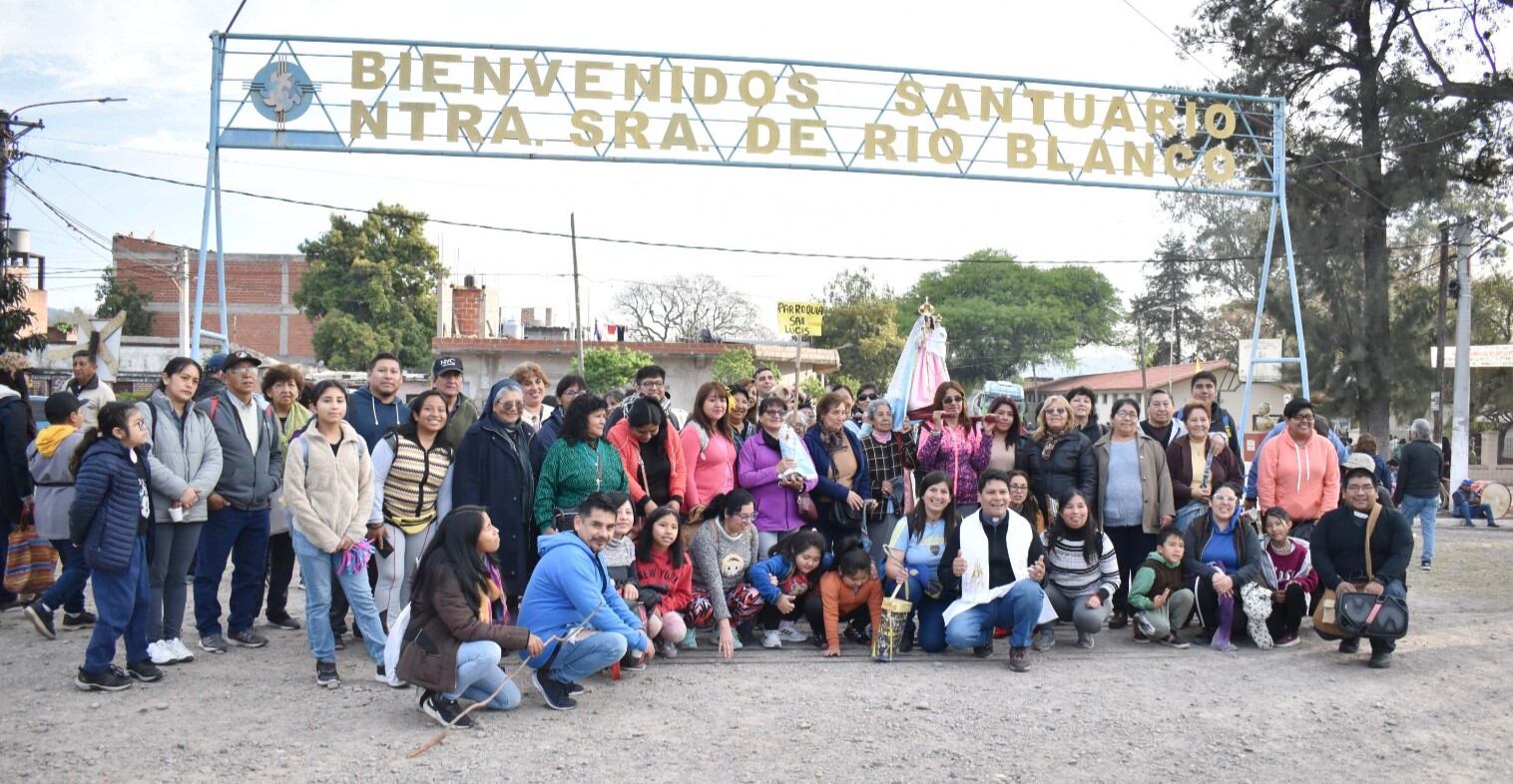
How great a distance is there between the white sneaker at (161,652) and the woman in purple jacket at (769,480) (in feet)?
11.9

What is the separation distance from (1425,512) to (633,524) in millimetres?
10429

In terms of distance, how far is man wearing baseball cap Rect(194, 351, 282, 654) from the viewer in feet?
22.6

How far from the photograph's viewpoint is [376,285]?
140ft

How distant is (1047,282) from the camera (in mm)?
67875

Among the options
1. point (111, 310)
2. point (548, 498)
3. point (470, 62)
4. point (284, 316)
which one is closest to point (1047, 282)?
point (284, 316)

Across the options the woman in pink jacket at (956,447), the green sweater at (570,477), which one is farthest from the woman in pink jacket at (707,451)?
the woman in pink jacket at (956,447)

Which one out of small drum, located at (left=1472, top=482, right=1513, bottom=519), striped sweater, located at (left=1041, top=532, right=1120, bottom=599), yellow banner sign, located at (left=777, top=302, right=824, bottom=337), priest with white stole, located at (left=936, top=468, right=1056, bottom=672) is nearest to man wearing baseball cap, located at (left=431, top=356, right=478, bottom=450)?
priest with white stole, located at (left=936, top=468, right=1056, bottom=672)

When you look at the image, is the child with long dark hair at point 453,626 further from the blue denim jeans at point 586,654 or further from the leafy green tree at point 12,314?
the leafy green tree at point 12,314

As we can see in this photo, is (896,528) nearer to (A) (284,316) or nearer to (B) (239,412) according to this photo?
(B) (239,412)

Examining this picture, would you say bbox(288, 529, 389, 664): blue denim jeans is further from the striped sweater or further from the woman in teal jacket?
the striped sweater

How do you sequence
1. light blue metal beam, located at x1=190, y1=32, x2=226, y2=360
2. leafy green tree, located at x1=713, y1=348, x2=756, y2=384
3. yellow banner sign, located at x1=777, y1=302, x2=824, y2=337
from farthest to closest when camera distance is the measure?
leafy green tree, located at x1=713, y1=348, x2=756, y2=384
yellow banner sign, located at x1=777, y1=302, x2=824, y2=337
light blue metal beam, located at x1=190, y1=32, x2=226, y2=360

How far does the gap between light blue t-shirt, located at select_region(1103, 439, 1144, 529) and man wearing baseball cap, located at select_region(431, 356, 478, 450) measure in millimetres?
4569

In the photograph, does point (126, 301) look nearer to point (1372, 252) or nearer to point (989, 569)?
point (1372, 252)

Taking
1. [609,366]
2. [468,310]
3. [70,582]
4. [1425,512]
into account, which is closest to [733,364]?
[609,366]
